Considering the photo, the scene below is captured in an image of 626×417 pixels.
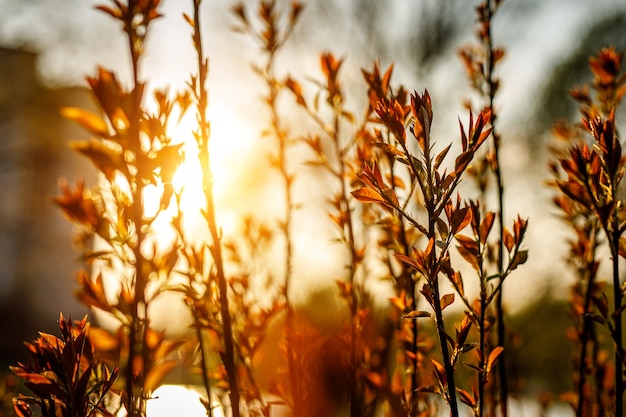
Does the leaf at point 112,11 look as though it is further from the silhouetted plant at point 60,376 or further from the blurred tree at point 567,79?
the blurred tree at point 567,79

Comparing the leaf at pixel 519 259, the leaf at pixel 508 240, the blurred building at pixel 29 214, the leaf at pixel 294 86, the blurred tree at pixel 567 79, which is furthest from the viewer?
the blurred building at pixel 29 214

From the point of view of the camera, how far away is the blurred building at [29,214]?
11109mm

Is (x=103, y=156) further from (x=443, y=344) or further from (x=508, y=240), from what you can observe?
(x=508, y=240)

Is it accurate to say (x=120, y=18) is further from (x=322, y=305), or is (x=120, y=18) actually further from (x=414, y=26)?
(x=414, y=26)

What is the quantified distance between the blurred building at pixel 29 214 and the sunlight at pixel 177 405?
9.73m

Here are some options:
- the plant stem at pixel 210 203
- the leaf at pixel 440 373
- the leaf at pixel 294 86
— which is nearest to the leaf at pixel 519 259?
the leaf at pixel 440 373

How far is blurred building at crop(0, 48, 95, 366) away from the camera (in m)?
11.1

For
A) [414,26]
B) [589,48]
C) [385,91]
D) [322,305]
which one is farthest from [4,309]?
[385,91]

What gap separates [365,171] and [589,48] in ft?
23.4

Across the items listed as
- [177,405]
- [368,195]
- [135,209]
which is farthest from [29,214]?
[368,195]

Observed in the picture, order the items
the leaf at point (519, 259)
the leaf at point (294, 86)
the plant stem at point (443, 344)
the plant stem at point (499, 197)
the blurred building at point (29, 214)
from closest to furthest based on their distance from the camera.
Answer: the plant stem at point (443, 344), the leaf at point (519, 259), the plant stem at point (499, 197), the leaf at point (294, 86), the blurred building at point (29, 214)

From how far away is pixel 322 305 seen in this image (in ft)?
17.9

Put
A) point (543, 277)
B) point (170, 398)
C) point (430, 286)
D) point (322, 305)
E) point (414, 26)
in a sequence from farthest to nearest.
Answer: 1. point (543, 277)
2. point (414, 26)
3. point (322, 305)
4. point (170, 398)
5. point (430, 286)

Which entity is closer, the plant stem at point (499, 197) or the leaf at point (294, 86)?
the plant stem at point (499, 197)
